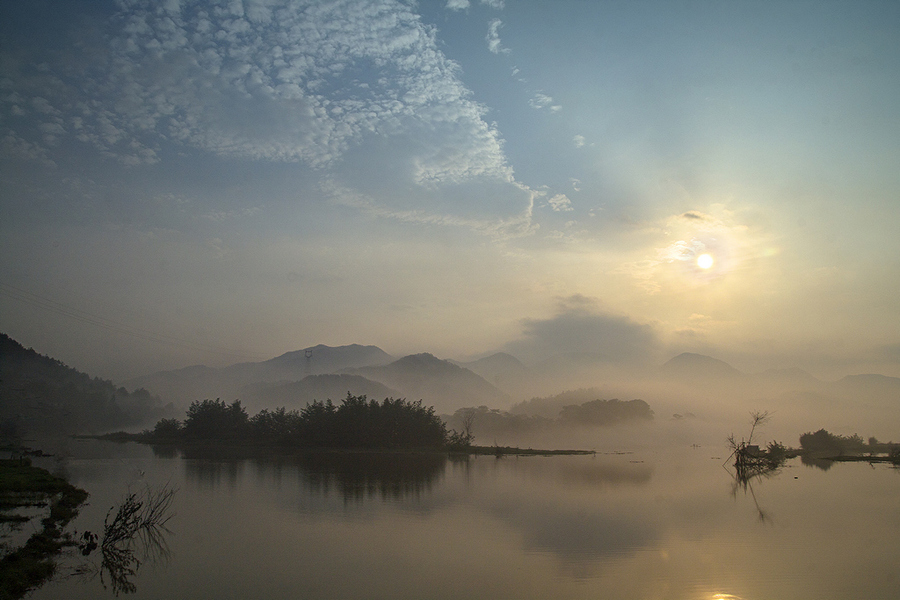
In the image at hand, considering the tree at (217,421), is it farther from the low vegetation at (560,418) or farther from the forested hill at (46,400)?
the low vegetation at (560,418)

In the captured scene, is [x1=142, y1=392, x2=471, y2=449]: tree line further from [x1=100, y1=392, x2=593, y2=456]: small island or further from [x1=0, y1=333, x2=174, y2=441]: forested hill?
[x1=0, y1=333, x2=174, y2=441]: forested hill

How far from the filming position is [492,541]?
51.1 ft

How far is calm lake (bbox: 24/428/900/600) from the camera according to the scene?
11.5m

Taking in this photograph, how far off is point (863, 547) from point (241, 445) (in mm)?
57288

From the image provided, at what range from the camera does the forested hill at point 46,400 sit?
270 ft

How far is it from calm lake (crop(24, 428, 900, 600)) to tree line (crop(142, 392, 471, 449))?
26.4 m

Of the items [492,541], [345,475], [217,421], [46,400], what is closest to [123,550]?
[492,541]

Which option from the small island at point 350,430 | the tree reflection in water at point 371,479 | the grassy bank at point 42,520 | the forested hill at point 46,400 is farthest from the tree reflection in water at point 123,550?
the forested hill at point 46,400

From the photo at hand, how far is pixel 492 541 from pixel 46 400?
105 meters

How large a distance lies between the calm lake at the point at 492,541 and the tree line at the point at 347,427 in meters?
26.4

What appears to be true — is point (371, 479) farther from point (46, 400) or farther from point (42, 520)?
point (46, 400)

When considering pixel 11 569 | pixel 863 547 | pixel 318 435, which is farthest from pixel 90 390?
pixel 863 547

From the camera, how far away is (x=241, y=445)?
194 ft

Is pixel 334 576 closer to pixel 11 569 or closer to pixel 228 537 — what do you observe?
pixel 228 537
